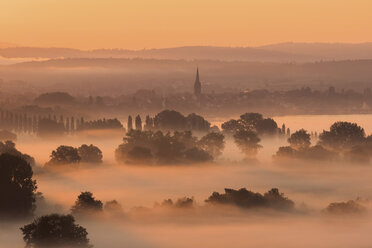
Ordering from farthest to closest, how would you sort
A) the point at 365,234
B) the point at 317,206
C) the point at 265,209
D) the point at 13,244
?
the point at 317,206, the point at 265,209, the point at 365,234, the point at 13,244

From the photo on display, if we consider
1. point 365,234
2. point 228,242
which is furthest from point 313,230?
point 228,242

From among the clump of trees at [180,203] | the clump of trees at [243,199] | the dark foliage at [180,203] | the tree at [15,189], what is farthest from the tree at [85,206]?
the clump of trees at [243,199]

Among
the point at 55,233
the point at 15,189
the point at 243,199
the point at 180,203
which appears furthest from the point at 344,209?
the point at 55,233

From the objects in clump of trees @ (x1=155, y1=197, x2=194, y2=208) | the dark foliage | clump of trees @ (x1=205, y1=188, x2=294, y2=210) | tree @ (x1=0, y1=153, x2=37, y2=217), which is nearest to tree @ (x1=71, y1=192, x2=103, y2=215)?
tree @ (x1=0, y1=153, x2=37, y2=217)

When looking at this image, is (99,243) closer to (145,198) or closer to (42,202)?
(42,202)

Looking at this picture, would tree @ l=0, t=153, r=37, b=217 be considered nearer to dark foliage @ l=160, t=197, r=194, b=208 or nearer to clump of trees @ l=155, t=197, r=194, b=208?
clump of trees @ l=155, t=197, r=194, b=208

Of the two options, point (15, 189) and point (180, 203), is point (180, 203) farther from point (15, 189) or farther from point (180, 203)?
point (15, 189)
